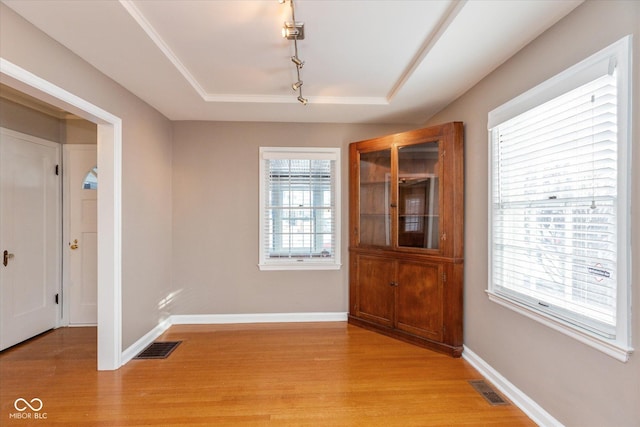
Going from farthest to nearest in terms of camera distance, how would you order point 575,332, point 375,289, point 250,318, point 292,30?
1. point 250,318
2. point 375,289
3. point 292,30
4. point 575,332

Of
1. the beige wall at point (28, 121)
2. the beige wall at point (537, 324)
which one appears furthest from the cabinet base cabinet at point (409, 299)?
the beige wall at point (28, 121)

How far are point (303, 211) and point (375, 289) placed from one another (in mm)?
1288

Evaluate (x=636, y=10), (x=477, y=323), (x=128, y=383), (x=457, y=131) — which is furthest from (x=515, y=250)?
(x=128, y=383)

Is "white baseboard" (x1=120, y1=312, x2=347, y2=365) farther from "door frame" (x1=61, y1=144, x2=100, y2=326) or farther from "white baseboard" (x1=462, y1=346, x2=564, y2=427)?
"white baseboard" (x1=462, y1=346, x2=564, y2=427)

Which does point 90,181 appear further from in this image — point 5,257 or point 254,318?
point 254,318

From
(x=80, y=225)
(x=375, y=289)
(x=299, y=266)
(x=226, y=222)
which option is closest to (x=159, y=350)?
(x=226, y=222)

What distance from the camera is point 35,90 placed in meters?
1.83

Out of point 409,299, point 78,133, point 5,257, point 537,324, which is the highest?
point 78,133

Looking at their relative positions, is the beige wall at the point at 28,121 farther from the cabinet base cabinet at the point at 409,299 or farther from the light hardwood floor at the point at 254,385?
the cabinet base cabinet at the point at 409,299

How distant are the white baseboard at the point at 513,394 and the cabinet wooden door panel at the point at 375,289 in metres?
0.87

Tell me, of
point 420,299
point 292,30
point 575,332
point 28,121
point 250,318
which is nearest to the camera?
point 575,332

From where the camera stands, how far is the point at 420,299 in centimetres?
295

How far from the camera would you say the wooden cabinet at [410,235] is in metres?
2.74

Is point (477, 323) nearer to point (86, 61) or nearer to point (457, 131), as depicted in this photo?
point (457, 131)
